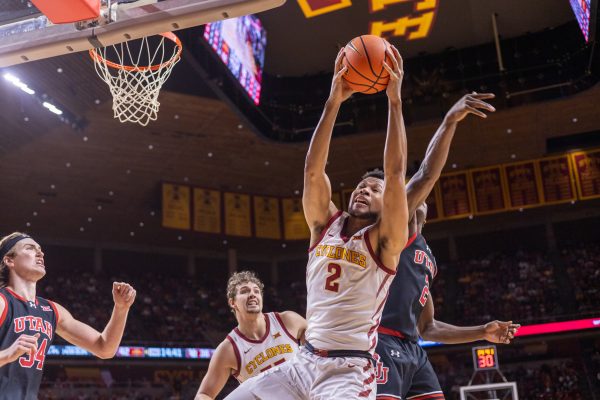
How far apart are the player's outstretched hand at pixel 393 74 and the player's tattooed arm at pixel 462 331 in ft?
5.80

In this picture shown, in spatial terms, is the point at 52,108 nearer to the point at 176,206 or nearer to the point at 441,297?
the point at 176,206

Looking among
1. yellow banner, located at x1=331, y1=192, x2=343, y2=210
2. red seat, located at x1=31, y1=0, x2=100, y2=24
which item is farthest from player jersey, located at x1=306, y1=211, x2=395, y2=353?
yellow banner, located at x1=331, y1=192, x2=343, y2=210

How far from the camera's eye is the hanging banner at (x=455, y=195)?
20312 mm

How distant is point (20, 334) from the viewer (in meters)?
4.32

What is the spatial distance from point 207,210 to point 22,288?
1656 centimetres

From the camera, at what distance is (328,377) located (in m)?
3.56

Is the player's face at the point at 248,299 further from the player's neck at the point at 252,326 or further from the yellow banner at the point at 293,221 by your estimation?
the yellow banner at the point at 293,221

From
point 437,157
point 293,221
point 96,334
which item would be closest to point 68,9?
point 96,334

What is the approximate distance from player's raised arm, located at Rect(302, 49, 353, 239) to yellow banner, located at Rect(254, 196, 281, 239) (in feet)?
59.1

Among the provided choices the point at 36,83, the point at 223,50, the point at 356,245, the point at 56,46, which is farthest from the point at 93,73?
the point at 356,245

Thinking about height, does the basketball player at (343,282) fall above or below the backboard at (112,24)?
below

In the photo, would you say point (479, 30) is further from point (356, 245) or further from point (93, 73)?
point (356, 245)

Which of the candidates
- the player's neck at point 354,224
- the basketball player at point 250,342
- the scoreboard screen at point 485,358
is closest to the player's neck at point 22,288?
the basketball player at point 250,342

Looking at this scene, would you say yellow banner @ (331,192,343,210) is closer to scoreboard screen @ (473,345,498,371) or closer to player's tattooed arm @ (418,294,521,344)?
scoreboard screen @ (473,345,498,371)
